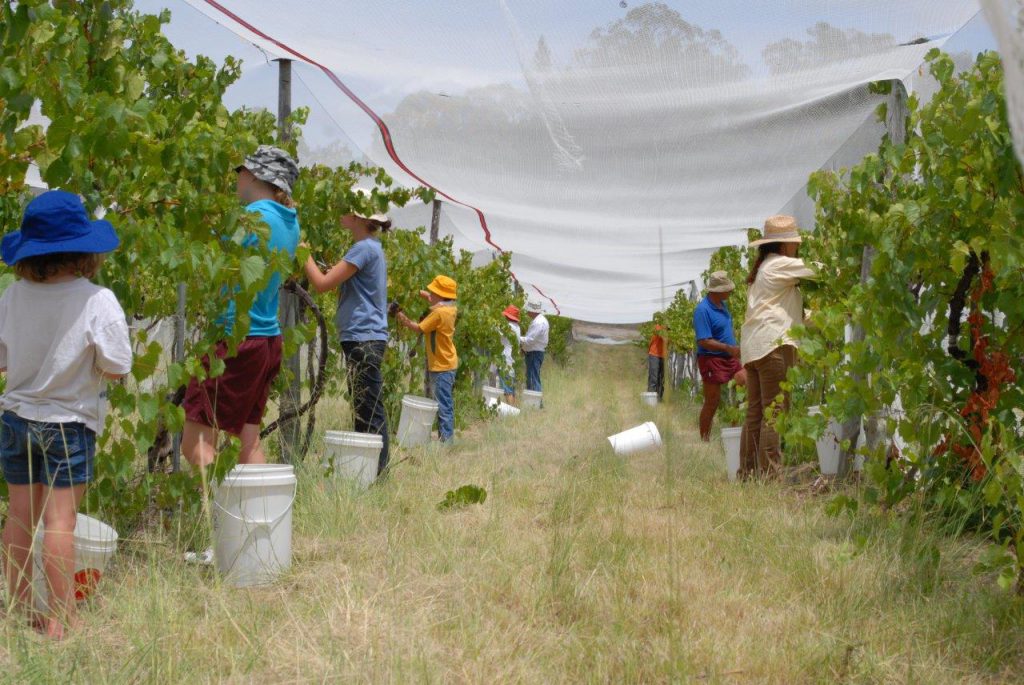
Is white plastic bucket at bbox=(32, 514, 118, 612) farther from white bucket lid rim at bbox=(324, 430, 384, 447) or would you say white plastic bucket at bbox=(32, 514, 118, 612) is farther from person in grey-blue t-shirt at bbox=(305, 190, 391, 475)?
person in grey-blue t-shirt at bbox=(305, 190, 391, 475)

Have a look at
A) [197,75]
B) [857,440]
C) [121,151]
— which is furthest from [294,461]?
[857,440]

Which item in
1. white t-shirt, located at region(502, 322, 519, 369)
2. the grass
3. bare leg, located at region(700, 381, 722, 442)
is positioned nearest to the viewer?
the grass

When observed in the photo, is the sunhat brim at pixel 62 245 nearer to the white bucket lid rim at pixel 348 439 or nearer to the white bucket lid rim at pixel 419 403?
the white bucket lid rim at pixel 348 439

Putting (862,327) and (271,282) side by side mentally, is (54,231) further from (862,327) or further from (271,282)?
(862,327)

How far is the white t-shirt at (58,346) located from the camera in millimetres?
2402

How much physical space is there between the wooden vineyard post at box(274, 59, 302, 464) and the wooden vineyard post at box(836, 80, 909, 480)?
92.2 inches

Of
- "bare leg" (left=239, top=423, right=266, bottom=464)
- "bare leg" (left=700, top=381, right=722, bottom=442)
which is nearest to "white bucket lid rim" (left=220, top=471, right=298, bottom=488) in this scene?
"bare leg" (left=239, top=423, right=266, bottom=464)

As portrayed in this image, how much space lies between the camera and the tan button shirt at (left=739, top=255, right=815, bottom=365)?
5004 millimetres

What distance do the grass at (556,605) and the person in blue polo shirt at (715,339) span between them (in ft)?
9.47

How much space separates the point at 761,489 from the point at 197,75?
10.0ft

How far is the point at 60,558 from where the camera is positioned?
237cm

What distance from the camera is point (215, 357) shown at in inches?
123

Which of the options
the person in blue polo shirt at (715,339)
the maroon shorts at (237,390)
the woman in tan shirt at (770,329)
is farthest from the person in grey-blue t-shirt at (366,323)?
the person in blue polo shirt at (715,339)

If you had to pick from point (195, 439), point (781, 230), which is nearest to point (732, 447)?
point (781, 230)
